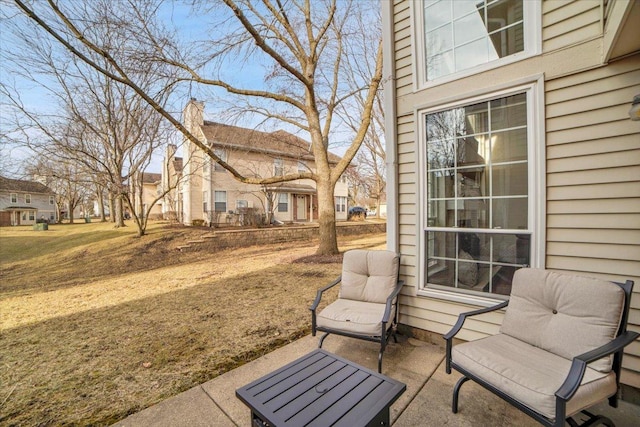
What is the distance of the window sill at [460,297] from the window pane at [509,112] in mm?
1755

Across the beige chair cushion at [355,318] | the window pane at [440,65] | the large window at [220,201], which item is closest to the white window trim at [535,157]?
the window pane at [440,65]

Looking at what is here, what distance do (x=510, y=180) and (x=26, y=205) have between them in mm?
50825

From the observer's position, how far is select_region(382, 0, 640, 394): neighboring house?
7.43ft

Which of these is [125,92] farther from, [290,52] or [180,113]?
[290,52]

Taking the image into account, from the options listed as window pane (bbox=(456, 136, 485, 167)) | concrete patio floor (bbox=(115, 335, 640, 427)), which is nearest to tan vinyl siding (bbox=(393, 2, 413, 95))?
window pane (bbox=(456, 136, 485, 167))

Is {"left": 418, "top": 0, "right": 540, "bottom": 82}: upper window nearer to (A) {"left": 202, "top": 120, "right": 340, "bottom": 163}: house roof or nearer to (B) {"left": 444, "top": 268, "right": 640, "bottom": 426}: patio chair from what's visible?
(B) {"left": 444, "top": 268, "right": 640, "bottom": 426}: patio chair

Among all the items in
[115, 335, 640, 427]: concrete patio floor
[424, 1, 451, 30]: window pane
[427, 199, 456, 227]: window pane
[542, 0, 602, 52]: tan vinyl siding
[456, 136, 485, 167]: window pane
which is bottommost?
[115, 335, 640, 427]: concrete patio floor

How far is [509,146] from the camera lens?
9.13 ft

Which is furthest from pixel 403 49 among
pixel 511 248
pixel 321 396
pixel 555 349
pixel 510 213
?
pixel 321 396

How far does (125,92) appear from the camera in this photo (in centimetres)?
1047

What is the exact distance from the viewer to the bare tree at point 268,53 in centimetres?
588

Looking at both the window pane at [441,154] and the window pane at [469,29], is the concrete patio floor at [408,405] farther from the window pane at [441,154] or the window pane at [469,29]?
the window pane at [469,29]

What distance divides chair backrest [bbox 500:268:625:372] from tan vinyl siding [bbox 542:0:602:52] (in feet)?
6.75

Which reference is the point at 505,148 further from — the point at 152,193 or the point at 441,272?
the point at 152,193
